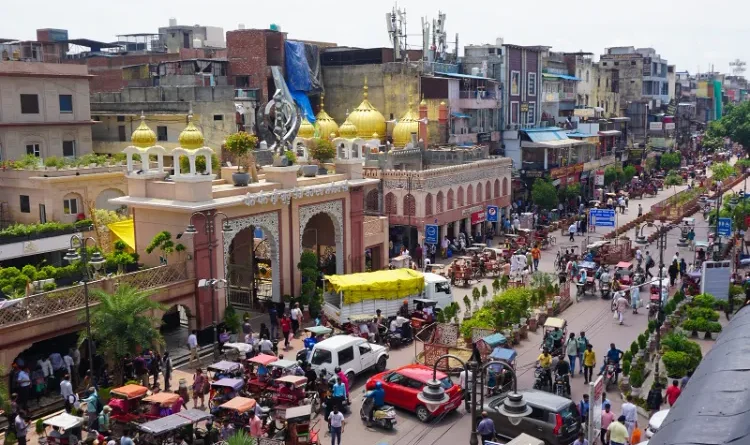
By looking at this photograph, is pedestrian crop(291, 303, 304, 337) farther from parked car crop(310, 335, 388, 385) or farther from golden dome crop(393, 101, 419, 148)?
golden dome crop(393, 101, 419, 148)

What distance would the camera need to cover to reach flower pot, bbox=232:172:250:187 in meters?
28.4

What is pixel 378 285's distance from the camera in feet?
90.6

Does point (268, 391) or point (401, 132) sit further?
point (401, 132)

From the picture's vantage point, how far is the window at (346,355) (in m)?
22.0

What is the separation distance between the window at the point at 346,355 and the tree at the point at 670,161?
6522 cm

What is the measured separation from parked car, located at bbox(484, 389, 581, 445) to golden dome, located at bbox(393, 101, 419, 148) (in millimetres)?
29763

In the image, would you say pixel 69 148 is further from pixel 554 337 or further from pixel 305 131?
pixel 554 337

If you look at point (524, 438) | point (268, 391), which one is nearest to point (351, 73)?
point (268, 391)

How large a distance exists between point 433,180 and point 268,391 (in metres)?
22.0

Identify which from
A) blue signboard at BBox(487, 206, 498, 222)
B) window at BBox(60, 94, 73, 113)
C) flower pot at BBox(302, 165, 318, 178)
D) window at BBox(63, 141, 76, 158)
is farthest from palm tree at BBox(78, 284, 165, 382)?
blue signboard at BBox(487, 206, 498, 222)

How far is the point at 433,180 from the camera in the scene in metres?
40.6

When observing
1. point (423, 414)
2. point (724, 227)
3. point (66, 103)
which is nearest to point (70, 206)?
point (66, 103)

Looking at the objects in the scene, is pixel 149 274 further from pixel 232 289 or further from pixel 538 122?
pixel 538 122

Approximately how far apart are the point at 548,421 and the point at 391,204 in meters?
23.9
